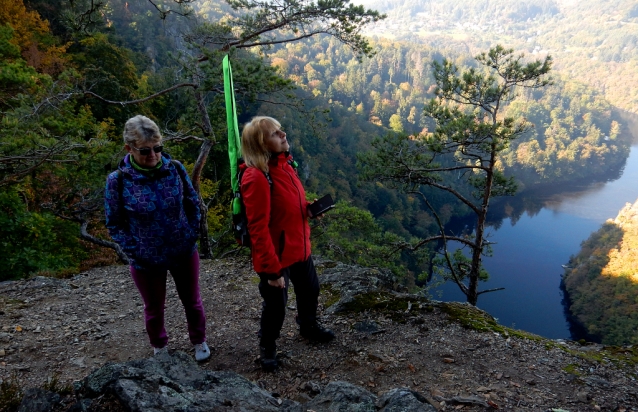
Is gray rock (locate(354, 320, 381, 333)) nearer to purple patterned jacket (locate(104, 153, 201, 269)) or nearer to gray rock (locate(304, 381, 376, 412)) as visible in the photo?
gray rock (locate(304, 381, 376, 412))

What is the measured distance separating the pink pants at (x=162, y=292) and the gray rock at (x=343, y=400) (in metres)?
1.09

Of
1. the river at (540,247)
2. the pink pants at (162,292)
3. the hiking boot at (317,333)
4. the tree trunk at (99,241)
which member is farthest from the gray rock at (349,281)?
the river at (540,247)

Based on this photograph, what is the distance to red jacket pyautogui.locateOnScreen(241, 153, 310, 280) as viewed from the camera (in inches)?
83.0

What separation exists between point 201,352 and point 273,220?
133cm

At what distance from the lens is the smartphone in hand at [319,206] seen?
8.00ft

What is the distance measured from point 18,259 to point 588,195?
73.1 metres

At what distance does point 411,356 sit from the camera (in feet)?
9.28

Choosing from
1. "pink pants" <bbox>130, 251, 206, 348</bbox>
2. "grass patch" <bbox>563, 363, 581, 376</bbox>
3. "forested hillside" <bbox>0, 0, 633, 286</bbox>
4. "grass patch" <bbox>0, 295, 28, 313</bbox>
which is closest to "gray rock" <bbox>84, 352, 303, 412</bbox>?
"pink pants" <bbox>130, 251, 206, 348</bbox>

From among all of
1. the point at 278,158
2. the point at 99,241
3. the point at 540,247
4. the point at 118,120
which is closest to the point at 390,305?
the point at 278,158

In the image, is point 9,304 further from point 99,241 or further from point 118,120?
point 118,120

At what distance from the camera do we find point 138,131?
204 centimetres

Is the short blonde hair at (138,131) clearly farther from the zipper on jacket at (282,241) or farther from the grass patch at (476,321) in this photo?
the grass patch at (476,321)

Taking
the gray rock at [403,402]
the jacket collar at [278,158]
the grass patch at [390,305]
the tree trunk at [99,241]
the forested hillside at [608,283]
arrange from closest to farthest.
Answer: the gray rock at [403,402]
the jacket collar at [278,158]
the grass patch at [390,305]
the tree trunk at [99,241]
the forested hillside at [608,283]

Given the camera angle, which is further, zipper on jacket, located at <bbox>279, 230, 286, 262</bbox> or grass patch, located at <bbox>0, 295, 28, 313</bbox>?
grass patch, located at <bbox>0, 295, 28, 313</bbox>
